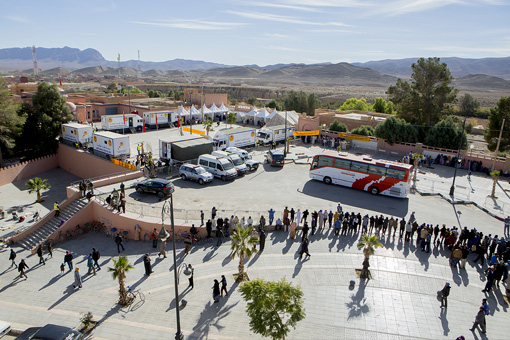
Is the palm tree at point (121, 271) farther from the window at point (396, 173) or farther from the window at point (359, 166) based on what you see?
the window at point (396, 173)

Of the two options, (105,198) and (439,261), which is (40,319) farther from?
(439,261)

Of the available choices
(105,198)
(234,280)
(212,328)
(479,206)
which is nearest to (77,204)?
(105,198)

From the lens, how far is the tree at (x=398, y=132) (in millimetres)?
35125

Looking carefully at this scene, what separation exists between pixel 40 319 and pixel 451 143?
3280 centimetres

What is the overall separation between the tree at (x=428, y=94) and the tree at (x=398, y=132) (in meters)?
5.65

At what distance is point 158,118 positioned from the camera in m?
46.3

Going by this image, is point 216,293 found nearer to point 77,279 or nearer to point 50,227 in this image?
point 77,279

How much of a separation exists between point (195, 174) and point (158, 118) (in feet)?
76.3

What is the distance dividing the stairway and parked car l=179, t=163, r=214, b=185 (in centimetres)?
673

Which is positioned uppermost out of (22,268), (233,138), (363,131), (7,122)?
(7,122)

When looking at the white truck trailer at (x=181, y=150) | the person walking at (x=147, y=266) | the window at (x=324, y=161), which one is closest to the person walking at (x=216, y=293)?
the person walking at (x=147, y=266)

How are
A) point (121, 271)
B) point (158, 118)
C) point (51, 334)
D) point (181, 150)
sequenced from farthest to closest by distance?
point (158, 118), point (181, 150), point (121, 271), point (51, 334)

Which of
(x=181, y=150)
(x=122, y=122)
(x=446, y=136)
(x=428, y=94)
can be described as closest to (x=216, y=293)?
(x=181, y=150)

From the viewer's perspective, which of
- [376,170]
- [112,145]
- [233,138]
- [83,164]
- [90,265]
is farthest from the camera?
[233,138]
